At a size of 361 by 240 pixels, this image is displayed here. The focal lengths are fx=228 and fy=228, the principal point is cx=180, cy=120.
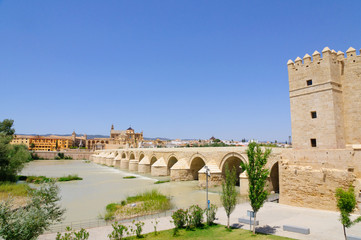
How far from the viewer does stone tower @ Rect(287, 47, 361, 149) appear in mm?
13047

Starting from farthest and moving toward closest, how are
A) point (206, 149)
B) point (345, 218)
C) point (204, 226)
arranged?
point (206, 149) → point (204, 226) → point (345, 218)

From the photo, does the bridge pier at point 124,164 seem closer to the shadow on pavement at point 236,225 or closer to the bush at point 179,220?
the bush at point 179,220

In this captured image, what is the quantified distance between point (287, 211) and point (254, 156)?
487cm

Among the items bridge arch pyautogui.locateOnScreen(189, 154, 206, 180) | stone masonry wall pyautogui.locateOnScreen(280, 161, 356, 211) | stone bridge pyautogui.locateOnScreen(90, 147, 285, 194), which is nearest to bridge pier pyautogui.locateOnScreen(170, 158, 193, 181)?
stone bridge pyautogui.locateOnScreen(90, 147, 285, 194)

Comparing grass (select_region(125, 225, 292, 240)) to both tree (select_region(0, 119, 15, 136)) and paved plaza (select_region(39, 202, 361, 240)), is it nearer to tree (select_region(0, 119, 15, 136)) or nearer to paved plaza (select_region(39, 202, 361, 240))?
paved plaza (select_region(39, 202, 361, 240))

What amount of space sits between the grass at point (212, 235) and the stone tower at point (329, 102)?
7.46 metres

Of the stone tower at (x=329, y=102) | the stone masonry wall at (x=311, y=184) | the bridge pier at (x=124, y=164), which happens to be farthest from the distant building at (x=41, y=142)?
the stone tower at (x=329, y=102)

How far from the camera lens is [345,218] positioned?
722 cm

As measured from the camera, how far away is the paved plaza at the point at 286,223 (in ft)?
28.3

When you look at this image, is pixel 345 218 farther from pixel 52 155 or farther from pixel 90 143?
pixel 90 143

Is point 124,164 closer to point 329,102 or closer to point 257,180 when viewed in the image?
point 329,102

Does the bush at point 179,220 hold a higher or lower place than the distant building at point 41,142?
lower

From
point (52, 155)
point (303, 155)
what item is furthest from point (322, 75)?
point (52, 155)

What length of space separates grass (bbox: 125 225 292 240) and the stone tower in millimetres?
7460
